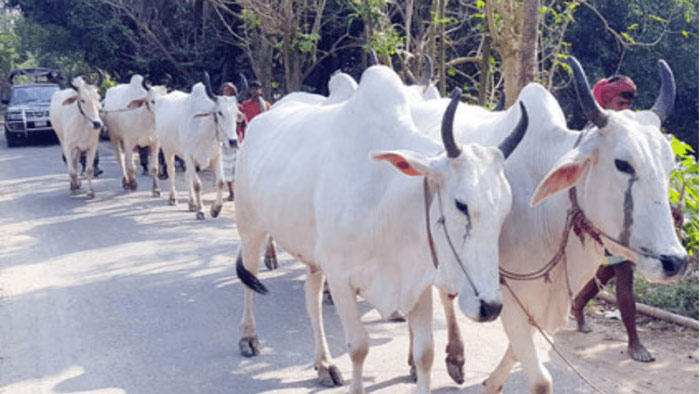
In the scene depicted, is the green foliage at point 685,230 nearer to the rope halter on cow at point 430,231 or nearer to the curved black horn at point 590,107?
the curved black horn at point 590,107

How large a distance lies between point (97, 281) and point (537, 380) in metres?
4.61

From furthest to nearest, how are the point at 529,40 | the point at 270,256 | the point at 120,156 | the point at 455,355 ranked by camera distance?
the point at 120,156, the point at 270,256, the point at 529,40, the point at 455,355

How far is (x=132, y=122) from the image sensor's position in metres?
11.8

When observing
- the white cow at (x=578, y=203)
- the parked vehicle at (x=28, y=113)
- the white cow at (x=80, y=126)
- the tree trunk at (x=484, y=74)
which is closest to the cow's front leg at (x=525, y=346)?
the white cow at (x=578, y=203)

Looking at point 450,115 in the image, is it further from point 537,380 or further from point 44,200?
point 44,200

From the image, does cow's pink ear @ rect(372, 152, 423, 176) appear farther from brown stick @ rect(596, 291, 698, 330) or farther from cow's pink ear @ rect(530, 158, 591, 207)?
brown stick @ rect(596, 291, 698, 330)

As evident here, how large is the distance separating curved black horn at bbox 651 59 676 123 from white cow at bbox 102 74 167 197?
29.1 feet

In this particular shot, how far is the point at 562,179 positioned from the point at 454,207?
0.47m

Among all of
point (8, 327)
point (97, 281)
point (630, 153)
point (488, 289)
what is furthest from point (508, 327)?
point (97, 281)

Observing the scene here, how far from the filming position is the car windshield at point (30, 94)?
1930 cm

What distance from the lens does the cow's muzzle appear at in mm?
2959

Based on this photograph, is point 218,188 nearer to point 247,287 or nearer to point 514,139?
point 247,287

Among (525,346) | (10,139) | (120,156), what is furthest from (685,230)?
(10,139)

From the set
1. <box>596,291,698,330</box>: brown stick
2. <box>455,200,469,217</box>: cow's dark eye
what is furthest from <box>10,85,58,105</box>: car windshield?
<box>455,200,469,217</box>: cow's dark eye
